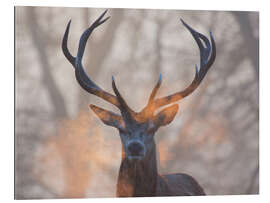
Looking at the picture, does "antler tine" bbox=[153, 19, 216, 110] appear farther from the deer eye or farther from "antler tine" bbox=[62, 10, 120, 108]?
"antler tine" bbox=[62, 10, 120, 108]

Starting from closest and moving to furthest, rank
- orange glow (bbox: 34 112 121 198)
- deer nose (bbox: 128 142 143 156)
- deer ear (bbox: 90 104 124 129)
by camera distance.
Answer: deer nose (bbox: 128 142 143 156) → deer ear (bbox: 90 104 124 129) → orange glow (bbox: 34 112 121 198)

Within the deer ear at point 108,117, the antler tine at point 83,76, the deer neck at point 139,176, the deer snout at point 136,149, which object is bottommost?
the deer neck at point 139,176

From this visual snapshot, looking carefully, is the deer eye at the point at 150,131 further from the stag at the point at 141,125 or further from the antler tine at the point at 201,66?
the antler tine at the point at 201,66

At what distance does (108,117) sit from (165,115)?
1.61ft

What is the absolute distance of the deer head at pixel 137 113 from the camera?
3.70m

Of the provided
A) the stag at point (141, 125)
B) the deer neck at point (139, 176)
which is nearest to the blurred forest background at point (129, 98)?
the stag at point (141, 125)

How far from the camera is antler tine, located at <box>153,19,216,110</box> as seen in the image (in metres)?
3.88

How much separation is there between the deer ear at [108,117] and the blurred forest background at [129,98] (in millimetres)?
104

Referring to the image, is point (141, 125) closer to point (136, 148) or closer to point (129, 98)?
point (136, 148)

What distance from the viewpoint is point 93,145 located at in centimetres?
409

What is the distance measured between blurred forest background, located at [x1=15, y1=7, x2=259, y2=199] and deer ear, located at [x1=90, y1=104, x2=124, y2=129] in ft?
0.34

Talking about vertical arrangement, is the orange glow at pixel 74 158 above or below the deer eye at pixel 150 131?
below

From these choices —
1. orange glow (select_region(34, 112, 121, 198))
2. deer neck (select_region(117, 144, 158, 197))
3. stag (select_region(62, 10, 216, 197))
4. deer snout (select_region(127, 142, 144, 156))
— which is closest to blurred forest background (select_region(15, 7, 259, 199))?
orange glow (select_region(34, 112, 121, 198))

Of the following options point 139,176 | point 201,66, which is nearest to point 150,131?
point 139,176
